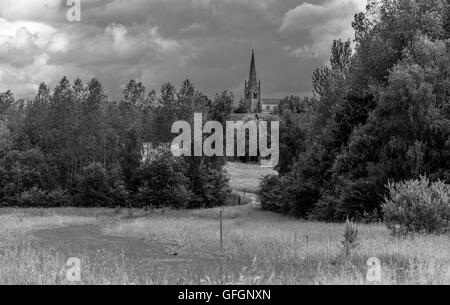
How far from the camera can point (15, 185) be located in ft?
235

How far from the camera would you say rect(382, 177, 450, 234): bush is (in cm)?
2072

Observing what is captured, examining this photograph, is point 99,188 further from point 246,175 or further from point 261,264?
point 261,264

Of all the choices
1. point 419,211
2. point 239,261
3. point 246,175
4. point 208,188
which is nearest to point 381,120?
point 419,211

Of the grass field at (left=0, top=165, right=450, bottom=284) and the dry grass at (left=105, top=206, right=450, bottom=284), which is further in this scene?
the grass field at (left=0, top=165, right=450, bottom=284)

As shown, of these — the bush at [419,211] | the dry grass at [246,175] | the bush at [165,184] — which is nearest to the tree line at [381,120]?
the bush at [419,211]

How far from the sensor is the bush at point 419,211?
68.0ft

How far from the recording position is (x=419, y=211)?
21.0 metres

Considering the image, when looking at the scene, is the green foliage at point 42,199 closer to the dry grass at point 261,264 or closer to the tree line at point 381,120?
the tree line at point 381,120

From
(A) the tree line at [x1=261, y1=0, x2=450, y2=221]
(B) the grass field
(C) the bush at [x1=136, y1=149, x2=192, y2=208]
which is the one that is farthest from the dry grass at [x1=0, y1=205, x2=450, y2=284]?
(C) the bush at [x1=136, y1=149, x2=192, y2=208]

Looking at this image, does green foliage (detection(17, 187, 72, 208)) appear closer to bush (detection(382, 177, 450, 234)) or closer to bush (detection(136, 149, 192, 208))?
bush (detection(136, 149, 192, 208))
